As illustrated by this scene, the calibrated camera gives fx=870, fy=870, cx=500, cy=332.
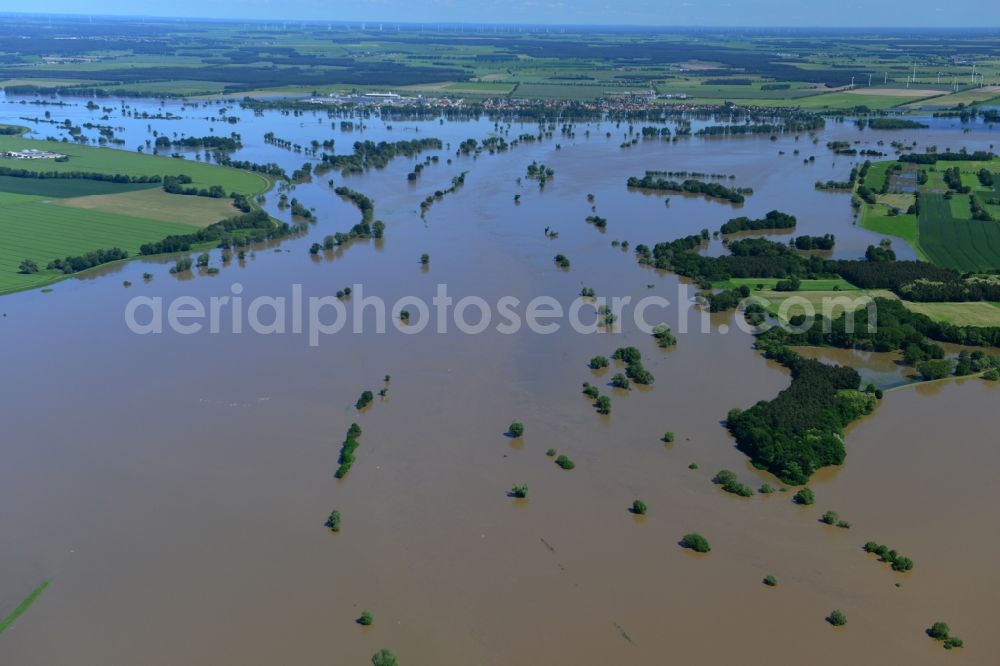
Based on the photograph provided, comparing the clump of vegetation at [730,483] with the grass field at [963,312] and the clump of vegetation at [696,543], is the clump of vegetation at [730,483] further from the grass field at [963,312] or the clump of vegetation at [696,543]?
the grass field at [963,312]

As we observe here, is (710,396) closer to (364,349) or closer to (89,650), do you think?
(364,349)

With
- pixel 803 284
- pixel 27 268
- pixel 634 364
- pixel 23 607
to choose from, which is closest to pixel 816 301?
pixel 803 284

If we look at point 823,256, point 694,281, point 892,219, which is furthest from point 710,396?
point 892,219

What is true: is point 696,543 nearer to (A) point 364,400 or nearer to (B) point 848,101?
(A) point 364,400

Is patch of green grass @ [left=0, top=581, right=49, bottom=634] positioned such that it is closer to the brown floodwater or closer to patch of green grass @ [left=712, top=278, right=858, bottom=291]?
the brown floodwater

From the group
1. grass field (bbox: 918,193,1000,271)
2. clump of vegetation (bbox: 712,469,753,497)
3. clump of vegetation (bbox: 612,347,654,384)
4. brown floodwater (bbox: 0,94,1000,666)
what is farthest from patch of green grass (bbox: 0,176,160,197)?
grass field (bbox: 918,193,1000,271)
